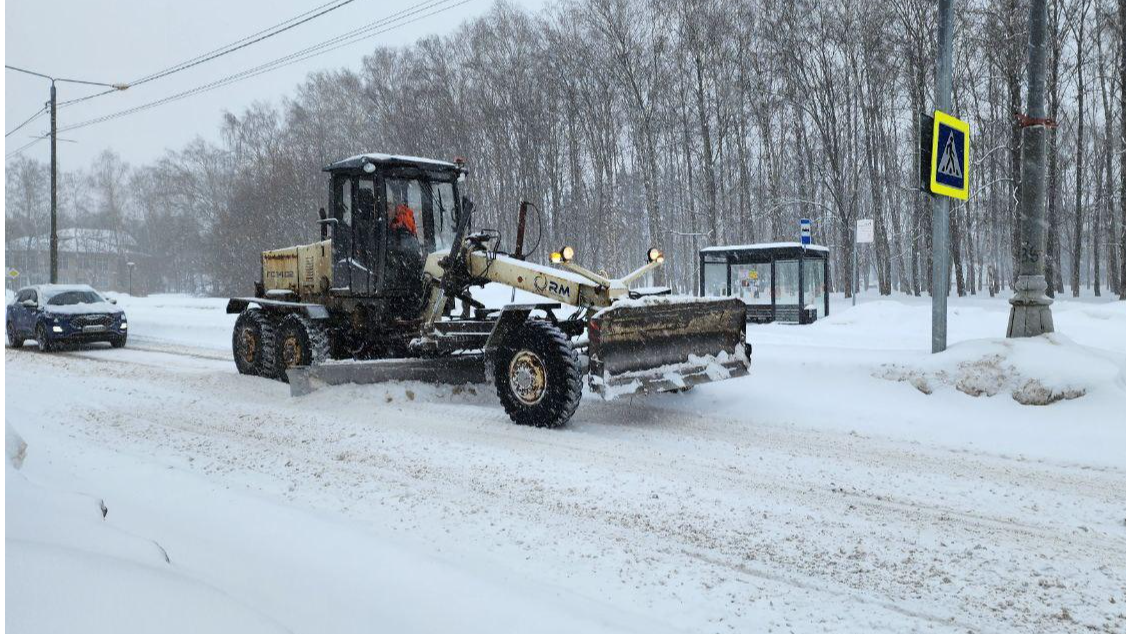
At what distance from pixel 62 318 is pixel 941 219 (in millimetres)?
16253

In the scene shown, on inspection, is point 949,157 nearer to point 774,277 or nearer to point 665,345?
point 665,345

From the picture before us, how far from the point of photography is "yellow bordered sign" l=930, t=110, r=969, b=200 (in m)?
8.53

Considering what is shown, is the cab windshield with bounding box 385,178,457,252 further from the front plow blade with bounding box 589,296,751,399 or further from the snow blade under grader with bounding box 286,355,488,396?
the front plow blade with bounding box 589,296,751,399

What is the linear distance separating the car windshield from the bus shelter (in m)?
15.3

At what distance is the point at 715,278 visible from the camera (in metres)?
21.8

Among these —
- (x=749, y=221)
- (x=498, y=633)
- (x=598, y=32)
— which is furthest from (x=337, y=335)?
(x=749, y=221)

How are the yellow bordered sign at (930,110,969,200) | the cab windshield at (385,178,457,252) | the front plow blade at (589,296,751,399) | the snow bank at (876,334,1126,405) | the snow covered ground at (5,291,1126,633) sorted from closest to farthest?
1. the snow covered ground at (5,291,1126,633)
2. the front plow blade at (589,296,751,399)
3. the snow bank at (876,334,1126,405)
4. the yellow bordered sign at (930,110,969,200)
5. the cab windshield at (385,178,457,252)

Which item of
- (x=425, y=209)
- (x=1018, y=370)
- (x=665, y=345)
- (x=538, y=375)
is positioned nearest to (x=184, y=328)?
(x=425, y=209)

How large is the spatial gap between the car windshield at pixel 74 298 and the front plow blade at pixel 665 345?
1435 cm

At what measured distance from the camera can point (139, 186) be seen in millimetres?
59094

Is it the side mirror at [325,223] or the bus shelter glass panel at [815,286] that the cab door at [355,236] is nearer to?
the side mirror at [325,223]

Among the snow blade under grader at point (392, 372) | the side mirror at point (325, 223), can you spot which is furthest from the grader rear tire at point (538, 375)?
the side mirror at point (325, 223)

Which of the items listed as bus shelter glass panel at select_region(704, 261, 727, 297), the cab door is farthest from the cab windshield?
bus shelter glass panel at select_region(704, 261, 727, 297)

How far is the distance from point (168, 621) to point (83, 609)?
0.80 feet
